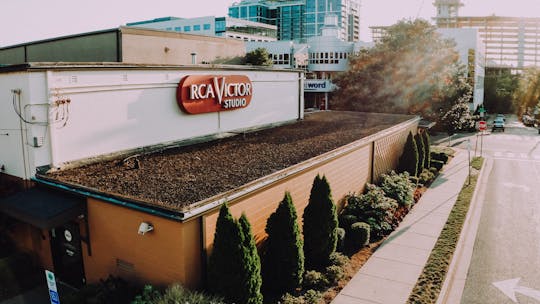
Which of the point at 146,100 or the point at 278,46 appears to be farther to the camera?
the point at 278,46

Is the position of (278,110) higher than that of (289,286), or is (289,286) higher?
(278,110)

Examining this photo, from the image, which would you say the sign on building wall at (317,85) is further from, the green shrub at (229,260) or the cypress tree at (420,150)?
the green shrub at (229,260)

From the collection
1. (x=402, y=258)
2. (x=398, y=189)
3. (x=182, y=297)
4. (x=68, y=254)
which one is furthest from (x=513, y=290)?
(x=68, y=254)

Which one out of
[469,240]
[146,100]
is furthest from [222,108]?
[469,240]

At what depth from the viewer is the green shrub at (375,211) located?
57.2 ft

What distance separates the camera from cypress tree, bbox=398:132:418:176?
2655 cm

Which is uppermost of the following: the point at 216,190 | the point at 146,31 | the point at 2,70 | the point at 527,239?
the point at 146,31

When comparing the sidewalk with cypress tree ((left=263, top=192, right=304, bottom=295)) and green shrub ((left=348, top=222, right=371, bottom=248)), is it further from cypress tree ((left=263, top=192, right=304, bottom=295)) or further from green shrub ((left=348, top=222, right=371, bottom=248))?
cypress tree ((left=263, top=192, right=304, bottom=295))

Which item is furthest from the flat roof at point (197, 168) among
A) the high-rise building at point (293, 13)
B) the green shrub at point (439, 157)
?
the high-rise building at point (293, 13)

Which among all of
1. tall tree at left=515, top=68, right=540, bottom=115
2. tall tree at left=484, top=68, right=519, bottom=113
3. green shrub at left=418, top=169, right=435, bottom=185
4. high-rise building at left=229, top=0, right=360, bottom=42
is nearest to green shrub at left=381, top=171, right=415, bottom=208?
green shrub at left=418, top=169, right=435, bottom=185

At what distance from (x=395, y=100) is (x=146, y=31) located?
1047 inches

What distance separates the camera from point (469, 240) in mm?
17578

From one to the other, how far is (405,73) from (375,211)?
2698 cm

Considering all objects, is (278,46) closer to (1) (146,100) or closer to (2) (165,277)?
(1) (146,100)
